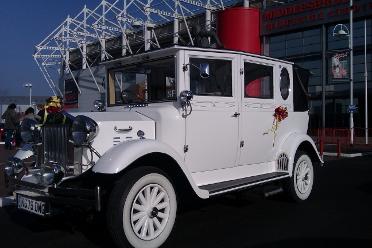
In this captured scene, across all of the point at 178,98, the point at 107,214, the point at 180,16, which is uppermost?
the point at 180,16

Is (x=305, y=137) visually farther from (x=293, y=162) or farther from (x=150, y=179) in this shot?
(x=150, y=179)

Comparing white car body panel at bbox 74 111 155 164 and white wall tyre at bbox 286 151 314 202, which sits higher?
white car body panel at bbox 74 111 155 164

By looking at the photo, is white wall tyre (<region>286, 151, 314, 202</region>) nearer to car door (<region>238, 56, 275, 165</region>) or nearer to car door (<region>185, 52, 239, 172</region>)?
car door (<region>238, 56, 275, 165</region>)

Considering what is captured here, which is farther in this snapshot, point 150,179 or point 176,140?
point 176,140

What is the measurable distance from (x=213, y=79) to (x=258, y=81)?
974 mm

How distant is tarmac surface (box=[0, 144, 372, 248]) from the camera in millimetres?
5156

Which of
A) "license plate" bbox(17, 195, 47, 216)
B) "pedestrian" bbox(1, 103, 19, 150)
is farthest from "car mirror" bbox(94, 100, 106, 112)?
"pedestrian" bbox(1, 103, 19, 150)

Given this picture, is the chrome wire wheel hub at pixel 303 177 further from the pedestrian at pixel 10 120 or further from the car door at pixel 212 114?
the pedestrian at pixel 10 120

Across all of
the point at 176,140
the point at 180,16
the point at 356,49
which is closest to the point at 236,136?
the point at 176,140

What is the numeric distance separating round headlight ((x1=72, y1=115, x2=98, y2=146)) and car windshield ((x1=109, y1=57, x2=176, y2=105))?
4.14 feet

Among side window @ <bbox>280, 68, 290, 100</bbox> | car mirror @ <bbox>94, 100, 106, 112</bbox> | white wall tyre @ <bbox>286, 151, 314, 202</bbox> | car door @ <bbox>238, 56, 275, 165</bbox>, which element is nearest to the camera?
car door @ <bbox>238, 56, 275, 165</bbox>

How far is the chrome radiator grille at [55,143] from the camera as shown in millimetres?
5000

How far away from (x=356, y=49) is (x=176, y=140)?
26.5m

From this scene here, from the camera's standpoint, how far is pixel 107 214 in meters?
4.48
